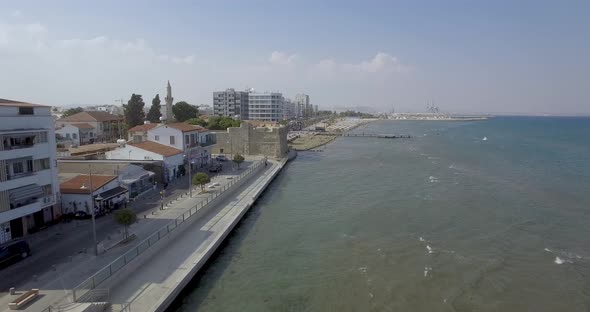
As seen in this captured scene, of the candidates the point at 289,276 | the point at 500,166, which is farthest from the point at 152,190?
the point at 500,166

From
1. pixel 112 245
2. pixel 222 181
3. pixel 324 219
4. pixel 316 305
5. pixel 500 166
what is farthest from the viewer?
pixel 500 166

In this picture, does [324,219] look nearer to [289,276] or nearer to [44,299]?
[289,276]

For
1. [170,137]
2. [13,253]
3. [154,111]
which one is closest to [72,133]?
[154,111]

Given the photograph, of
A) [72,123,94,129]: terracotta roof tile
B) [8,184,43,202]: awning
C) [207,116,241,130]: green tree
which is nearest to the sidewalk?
[8,184,43,202]: awning

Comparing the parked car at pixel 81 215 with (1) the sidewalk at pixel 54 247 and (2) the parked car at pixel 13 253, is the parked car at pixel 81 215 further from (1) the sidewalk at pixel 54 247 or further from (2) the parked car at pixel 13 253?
(2) the parked car at pixel 13 253

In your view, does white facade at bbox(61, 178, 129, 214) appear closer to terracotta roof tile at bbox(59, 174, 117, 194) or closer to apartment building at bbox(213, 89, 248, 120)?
terracotta roof tile at bbox(59, 174, 117, 194)

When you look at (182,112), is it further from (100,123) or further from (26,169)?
(26,169)

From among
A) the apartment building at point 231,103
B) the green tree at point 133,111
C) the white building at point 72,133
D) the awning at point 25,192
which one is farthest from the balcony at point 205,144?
the apartment building at point 231,103

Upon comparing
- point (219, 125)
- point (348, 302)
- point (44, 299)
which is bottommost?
point (348, 302)
